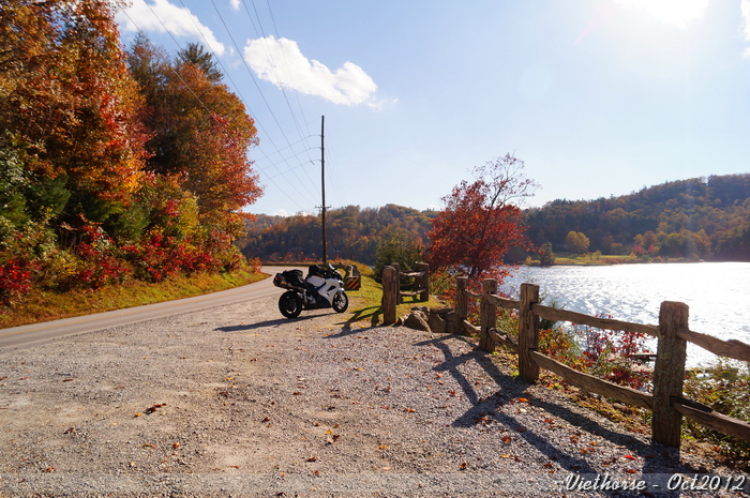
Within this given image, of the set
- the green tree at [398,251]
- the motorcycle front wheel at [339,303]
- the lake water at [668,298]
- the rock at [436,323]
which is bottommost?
the lake water at [668,298]

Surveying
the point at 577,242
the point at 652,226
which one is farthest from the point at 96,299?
the point at 652,226

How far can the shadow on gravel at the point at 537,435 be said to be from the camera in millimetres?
3311

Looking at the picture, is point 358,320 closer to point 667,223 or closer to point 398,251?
point 398,251

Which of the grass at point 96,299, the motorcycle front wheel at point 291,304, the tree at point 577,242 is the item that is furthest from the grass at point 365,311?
the tree at point 577,242

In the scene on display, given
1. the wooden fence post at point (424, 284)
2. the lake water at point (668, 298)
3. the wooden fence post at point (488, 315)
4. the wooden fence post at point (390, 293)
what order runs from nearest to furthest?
the wooden fence post at point (488, 315) → the wooden fence post at point (390, 293) → the wooden fence post at point (424, 284) → the lake water at point (668, 298)

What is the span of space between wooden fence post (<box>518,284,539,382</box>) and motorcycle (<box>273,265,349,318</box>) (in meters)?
5.92

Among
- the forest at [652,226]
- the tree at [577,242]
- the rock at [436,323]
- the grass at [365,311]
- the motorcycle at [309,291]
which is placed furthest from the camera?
the tree at [577,242]

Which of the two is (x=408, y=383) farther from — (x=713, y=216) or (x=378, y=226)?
(x=378, y=226)

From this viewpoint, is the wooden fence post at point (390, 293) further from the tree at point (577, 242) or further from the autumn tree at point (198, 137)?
the tree at point (577, 242)

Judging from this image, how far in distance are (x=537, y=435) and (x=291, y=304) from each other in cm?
776

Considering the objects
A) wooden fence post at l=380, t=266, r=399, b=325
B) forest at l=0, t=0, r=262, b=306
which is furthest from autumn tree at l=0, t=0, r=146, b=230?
wooden fence post at l=380, t=266, r=399, b=325

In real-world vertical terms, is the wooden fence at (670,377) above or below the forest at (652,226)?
below

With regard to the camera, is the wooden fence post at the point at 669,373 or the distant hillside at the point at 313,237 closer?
the wooden fence post at the point at 669,373

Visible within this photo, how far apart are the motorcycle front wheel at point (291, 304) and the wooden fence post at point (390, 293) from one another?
255 centimetres
